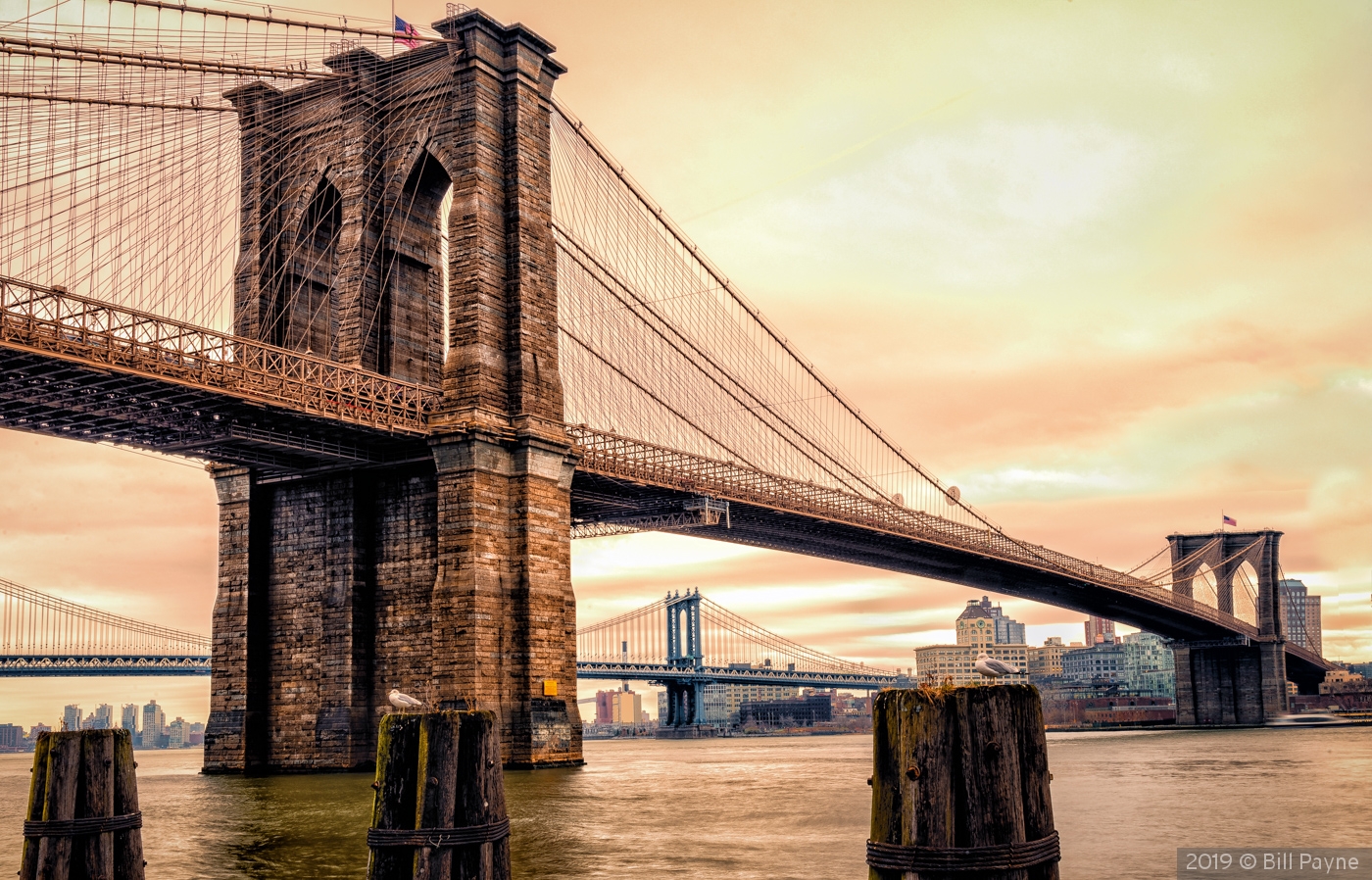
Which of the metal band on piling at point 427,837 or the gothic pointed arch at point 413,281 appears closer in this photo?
the metal band on piling at point 427,837

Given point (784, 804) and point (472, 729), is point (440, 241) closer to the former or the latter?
point (784, 804)

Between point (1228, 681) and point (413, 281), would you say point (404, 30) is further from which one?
point (1228, 681)

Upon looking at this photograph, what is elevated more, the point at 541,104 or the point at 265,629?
the point at 541,104

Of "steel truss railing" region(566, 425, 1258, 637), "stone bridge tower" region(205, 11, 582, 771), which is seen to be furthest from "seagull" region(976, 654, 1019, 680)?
"steel truss railing" region(566, 425, 1258, 637)

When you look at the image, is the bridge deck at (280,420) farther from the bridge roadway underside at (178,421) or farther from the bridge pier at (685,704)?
the bridge pier at (685,704)

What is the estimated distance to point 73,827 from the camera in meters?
10.3

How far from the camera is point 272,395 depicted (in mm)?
35375

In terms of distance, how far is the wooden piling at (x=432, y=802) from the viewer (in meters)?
8.53

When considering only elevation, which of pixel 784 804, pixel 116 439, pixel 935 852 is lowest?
pixel 784 804

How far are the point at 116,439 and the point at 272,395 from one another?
5.82 meters

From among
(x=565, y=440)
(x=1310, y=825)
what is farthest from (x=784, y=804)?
(x=565, y=440)

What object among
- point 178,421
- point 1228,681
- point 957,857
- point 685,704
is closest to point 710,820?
point 957,857

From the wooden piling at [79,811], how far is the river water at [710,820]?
6.66m

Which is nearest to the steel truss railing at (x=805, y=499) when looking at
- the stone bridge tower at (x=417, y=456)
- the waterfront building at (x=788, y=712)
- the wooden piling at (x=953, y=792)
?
the stone bridge tower at (x=417, y=456)
